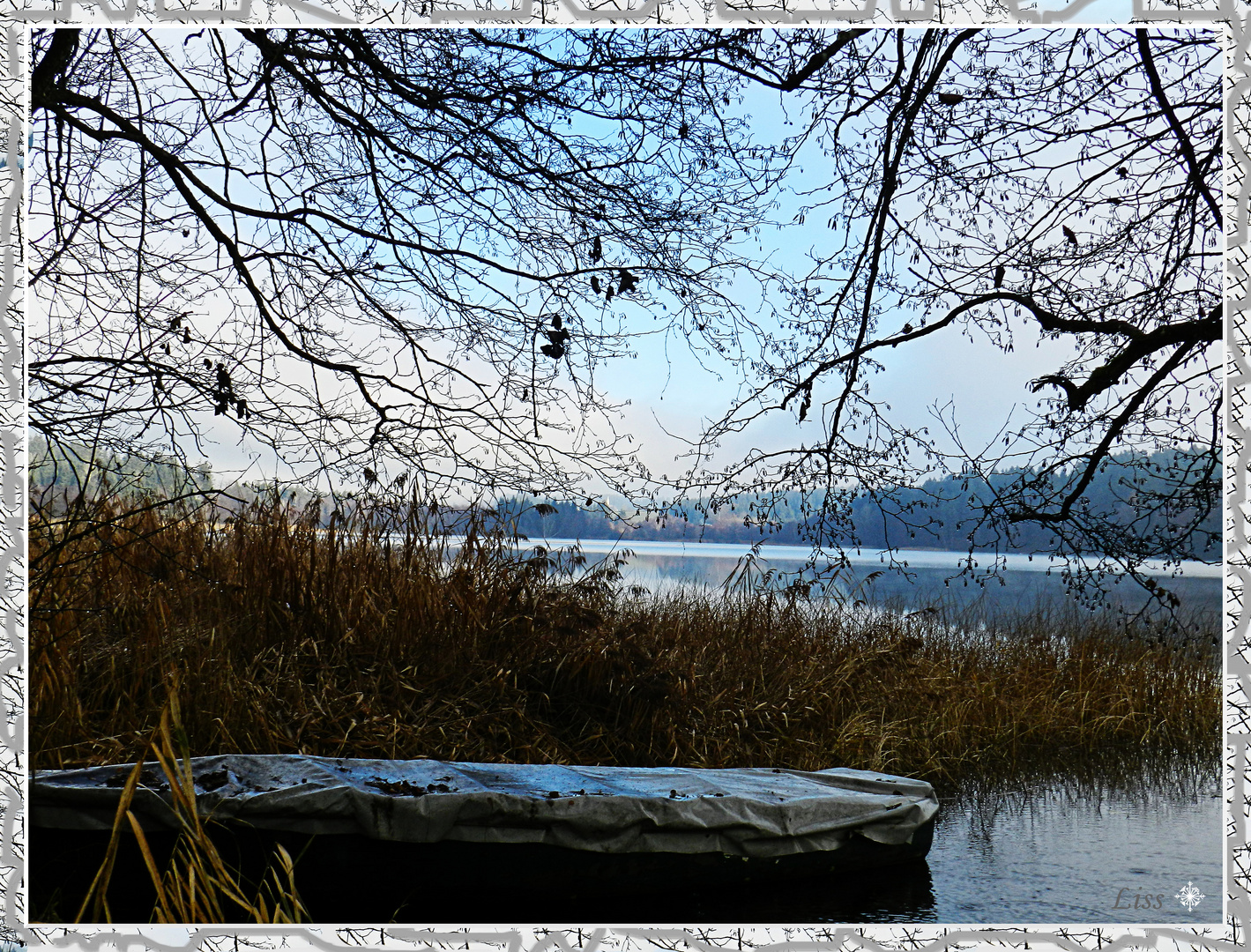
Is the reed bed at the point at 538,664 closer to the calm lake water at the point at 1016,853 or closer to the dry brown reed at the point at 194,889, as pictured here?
the calm lake water at the point at 1016,853

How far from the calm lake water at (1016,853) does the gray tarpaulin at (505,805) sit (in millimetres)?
135

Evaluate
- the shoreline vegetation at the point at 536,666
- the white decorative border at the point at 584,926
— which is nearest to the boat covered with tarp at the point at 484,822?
the white decorative border at the point at 584,926

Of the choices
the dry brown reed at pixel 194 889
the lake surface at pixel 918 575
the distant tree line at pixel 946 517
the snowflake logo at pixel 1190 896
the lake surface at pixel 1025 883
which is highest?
the distant tree line at pixel 946 517

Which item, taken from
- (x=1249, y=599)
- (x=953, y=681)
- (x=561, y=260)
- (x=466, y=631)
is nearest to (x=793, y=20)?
(x=561, y=260)

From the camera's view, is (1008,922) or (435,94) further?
(435,94)

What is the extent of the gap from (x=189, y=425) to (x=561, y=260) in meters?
1.16

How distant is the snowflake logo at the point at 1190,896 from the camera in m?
2.08

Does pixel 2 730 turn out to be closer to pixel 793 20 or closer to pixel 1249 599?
pixel 793 20

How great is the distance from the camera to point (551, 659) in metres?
3.25

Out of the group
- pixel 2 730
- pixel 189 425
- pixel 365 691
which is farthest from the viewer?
pixel 365 691

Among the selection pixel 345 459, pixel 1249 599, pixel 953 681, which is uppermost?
pixel 345 459

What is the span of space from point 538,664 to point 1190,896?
209 centimetres

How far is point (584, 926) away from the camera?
5.98ft

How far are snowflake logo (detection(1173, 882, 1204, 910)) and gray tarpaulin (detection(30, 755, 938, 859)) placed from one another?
1.95ft
